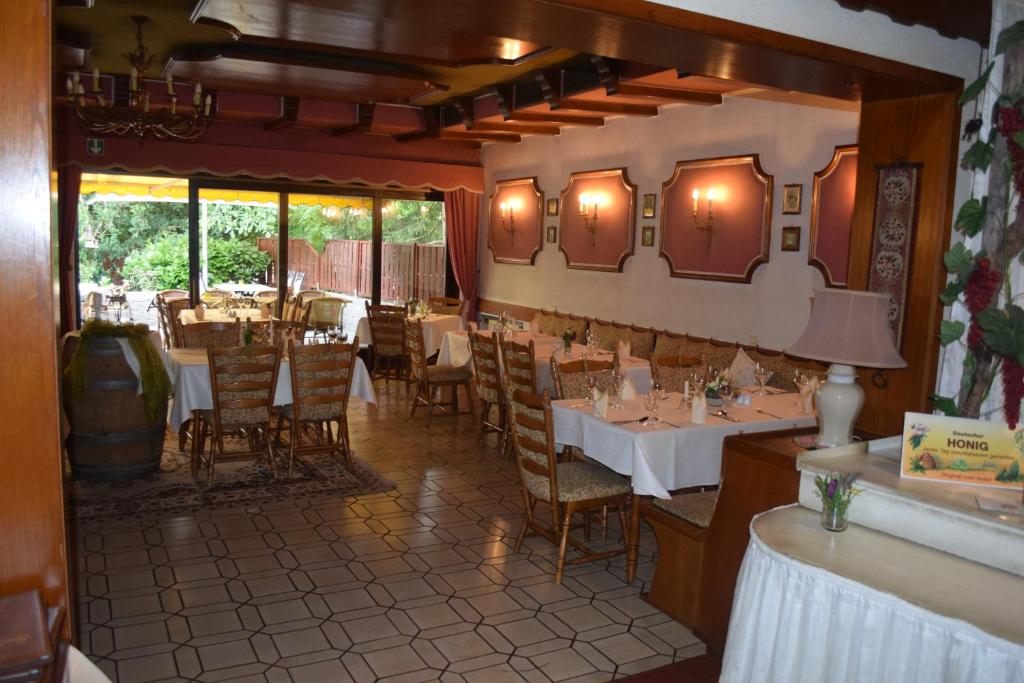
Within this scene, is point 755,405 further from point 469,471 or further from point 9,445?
point 9,445

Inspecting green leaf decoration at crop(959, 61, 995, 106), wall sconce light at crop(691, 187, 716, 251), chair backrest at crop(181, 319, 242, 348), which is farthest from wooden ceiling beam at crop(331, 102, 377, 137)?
green leaf decoration at crop(959, 61, 995, 106)

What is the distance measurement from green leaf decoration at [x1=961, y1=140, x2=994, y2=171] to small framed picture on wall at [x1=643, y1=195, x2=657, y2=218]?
4.82 meters

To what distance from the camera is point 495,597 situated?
4.12 metres

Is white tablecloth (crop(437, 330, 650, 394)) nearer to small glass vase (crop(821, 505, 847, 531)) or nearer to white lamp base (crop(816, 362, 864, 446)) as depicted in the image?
white lamp base (crop(816, 362, 864, 446))

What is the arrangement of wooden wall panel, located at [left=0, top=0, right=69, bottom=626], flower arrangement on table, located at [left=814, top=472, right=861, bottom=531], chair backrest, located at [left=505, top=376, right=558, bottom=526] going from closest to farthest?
wooden wall panel, located at [left=0, top=0, right=69, bottom=626] < flower arrangement on table, located at [left=814, top=472, right=861, bottom=531] < chair backrest, located at [left=505, top=376, right=558, bottom=526]

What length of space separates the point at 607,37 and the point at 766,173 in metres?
4.44

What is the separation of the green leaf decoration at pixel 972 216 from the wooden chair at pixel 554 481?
202 centimetres

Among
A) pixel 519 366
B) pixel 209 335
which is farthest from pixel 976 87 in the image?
pixel 209 335

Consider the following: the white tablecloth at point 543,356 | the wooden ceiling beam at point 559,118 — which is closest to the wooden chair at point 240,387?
the white tablecloth at point 543,356

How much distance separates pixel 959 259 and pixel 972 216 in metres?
0.21

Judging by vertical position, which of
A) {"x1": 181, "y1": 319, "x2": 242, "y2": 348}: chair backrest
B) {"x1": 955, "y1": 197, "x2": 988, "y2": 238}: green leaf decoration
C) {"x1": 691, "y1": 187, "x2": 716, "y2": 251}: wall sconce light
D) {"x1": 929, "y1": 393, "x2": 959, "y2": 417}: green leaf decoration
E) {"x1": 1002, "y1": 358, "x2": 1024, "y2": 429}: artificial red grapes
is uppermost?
{"x1": 691, "y1": 187, "x2": 716, "y2": 251}: wall sconce light

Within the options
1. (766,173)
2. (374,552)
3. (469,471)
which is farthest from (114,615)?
(766,173)

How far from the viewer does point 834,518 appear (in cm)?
281

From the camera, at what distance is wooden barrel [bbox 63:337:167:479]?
5531mm
